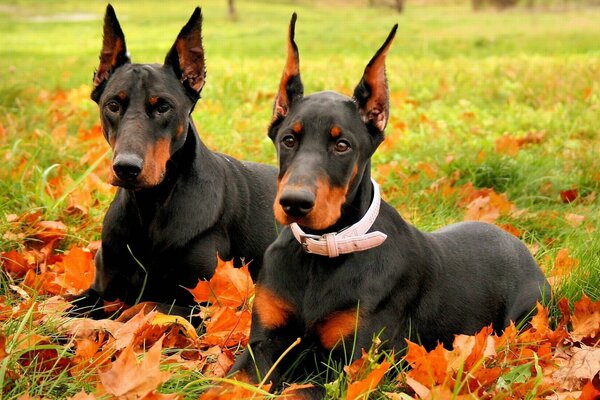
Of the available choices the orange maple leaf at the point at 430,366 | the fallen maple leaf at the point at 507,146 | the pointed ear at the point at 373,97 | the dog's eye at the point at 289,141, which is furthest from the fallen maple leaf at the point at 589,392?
the fallen maple leaf at the point at 507,146

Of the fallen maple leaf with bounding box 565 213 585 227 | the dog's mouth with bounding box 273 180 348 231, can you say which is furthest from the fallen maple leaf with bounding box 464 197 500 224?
the dog's mouth with bounding box 273 180 348 231

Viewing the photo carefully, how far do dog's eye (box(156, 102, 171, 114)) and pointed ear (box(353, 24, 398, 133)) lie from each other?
113cm

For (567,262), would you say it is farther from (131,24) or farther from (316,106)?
(131,24)

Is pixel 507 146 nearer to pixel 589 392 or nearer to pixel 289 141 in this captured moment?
pixel 289 141

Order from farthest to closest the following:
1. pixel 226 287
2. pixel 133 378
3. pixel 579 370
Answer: pixel 226 287 → pixel 579 370 → pixel 133 378

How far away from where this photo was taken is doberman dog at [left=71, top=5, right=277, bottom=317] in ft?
13.8

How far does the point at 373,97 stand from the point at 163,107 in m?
1.22

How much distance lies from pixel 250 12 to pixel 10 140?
112 ft

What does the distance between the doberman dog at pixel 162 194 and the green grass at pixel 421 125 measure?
635 millimetres

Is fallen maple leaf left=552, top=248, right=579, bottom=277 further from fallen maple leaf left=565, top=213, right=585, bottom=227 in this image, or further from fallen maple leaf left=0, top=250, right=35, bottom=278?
fallen maple leaf left=0, top=250, right=35, bottom=278

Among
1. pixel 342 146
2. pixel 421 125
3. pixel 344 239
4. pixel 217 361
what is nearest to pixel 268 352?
pixel 217 361

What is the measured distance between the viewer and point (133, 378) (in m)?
2.75

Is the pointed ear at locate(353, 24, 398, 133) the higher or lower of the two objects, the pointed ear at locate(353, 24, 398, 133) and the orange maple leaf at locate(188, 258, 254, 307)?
the higher

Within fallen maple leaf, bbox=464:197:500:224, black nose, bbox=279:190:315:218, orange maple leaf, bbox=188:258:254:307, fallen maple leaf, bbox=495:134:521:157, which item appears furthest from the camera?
fallen maple leaf, bbox=495:134:521:157
